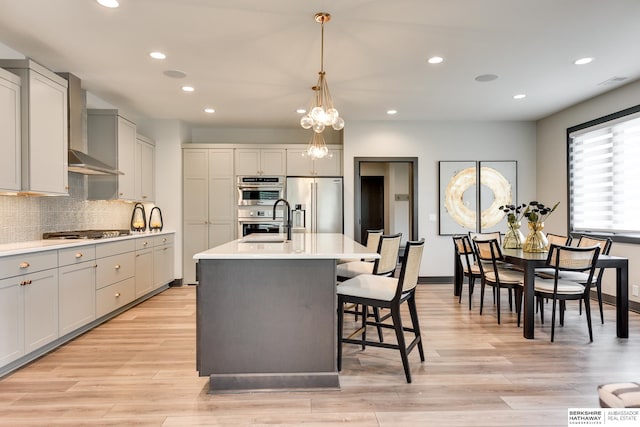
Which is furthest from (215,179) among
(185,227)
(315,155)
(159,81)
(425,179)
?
(425,179)

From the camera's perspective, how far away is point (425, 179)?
5930mm

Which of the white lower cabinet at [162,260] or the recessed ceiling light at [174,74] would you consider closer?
the recessed ceiling light at [174,74]

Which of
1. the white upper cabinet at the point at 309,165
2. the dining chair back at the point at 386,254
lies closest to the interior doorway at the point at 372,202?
the white upper cabinet at the point at 309,165

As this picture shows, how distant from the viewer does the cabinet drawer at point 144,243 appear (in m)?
4.43

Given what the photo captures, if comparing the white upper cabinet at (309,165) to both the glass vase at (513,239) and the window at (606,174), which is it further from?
the window at (606,174)

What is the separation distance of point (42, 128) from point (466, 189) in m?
5.53

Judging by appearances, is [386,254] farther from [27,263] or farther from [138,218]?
[138,218]

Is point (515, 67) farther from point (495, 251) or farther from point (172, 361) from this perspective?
point (172, 361)

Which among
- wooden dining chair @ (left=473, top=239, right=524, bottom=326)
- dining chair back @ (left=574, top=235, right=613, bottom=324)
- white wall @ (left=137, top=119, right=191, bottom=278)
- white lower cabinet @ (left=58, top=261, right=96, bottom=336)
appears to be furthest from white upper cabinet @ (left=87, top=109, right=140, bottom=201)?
dining chair back @ (left=574, top=235, right=613, bottom=324)

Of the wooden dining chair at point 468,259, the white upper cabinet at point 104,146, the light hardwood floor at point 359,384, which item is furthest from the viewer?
the white upper cabinet at point 104,146

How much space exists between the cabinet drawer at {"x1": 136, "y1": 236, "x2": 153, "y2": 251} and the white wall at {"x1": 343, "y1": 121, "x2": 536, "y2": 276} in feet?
10.7

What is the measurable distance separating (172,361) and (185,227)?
3.32 m

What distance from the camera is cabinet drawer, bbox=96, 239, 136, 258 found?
11.8 feet

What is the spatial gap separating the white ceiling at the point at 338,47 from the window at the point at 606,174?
50 cm
